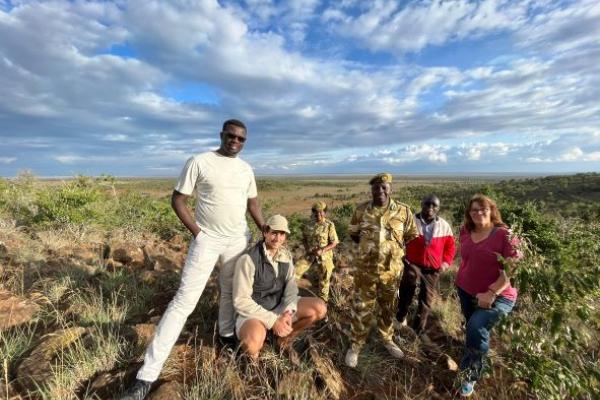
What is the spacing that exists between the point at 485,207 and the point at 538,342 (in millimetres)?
1385

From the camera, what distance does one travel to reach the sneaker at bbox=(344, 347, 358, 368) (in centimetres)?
390

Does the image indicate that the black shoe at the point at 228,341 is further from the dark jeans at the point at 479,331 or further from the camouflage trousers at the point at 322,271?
the dark jeans at the point at 479,331

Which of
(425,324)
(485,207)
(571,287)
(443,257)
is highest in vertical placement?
(485,207)

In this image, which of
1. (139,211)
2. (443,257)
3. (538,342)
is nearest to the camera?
(538,342)

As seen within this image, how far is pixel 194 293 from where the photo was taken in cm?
346

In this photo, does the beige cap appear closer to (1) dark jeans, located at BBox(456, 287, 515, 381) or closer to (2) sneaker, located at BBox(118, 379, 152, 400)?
(2) sneaker, located at BBox(118, 379, 152, 400)

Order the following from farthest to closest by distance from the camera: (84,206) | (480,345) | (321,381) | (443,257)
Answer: (84,206)
(443,257)
(321,381)
(480,345)

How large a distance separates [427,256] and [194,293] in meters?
2.81

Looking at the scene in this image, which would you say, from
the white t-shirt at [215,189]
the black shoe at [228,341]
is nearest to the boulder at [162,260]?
the black shoe at [228,341]

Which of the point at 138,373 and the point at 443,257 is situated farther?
the point at 443,257

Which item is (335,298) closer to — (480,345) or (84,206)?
(480,345)

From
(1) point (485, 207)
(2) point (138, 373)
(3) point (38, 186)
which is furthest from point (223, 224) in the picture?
(3) point (38, 186)

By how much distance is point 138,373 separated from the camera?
120 inches

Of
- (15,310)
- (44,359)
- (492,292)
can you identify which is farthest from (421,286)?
(15,310)
